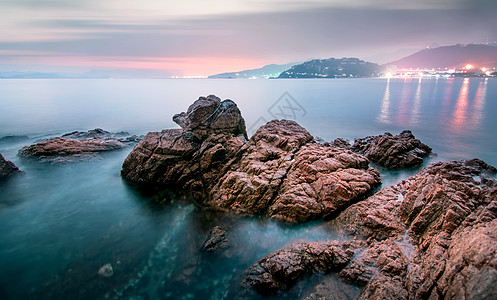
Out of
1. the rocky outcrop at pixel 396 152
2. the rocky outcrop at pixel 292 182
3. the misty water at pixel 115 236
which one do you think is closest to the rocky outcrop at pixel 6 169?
the misty water at pixel 115 236

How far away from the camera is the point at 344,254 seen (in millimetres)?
9562

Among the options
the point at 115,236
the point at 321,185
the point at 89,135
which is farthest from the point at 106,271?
the point at 89,135

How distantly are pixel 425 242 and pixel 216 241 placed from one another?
860cm

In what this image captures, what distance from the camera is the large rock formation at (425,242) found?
6.25 metres

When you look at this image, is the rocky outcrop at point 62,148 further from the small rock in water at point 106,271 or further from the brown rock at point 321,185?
the brown rock at point 321,185

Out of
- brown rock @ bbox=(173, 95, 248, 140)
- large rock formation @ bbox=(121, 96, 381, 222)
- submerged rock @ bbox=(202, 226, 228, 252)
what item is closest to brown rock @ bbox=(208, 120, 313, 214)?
large rock formation @ bbox=(121, 96, 381, 222)

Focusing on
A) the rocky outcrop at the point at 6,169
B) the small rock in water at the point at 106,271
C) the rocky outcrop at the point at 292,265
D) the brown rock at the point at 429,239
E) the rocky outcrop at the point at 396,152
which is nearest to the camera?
the brown rock at the point at 429,239

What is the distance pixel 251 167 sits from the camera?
15.2m

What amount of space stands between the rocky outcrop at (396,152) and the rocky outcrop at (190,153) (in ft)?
36.2

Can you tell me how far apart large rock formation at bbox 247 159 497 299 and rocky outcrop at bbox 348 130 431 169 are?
16.4 ft

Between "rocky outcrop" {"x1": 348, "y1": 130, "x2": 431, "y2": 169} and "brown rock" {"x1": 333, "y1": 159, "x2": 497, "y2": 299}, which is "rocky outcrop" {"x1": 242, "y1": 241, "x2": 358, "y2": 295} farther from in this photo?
"rocky outcrop" {"x1": 348, "y1": 130, "x2": 431, "y2": 169}

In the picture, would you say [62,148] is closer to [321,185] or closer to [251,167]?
[251,167]

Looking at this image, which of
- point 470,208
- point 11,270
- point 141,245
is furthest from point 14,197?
point 470,208

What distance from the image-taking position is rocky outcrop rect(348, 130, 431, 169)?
18.9 meters
